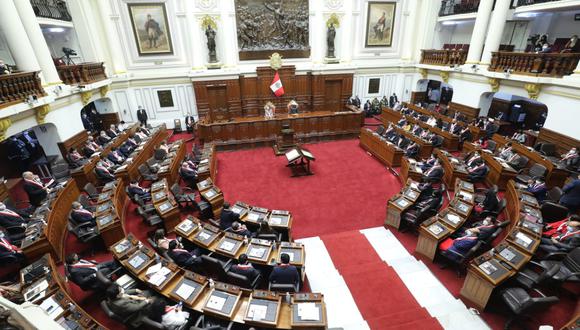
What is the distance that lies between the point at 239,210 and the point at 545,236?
7.17 metres

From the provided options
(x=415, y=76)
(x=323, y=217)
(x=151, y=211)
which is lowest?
(x=323, y=217)

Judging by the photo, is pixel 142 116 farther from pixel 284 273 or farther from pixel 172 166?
pixel 284 273

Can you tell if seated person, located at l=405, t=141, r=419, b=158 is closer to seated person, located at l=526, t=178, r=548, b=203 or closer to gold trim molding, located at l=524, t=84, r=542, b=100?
seated person, located at l=526, t=178, r=548, b=203

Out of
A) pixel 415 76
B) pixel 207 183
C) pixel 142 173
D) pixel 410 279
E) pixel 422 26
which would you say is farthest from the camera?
pixel 415 76

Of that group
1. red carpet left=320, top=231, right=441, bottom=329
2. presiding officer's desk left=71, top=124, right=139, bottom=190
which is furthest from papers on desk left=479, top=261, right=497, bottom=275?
presiding officer's desk left=71, top=124, right=139, bottom=190

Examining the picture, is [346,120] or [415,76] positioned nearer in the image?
[346,120]

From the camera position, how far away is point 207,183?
8734 millimetres

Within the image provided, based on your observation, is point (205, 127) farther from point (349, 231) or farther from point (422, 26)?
point (422, 26)

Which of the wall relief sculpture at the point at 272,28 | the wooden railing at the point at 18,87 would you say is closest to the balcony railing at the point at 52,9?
the wooden railing at the point at 18,87

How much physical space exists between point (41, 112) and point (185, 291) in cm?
894

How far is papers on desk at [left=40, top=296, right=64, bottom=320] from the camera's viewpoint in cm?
425

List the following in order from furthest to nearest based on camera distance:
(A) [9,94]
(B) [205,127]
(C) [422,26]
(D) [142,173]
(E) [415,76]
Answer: (E) [415,76] → (C) [422,26] → (B) [205,127] → (D) [142,173] → (A) [9,94]

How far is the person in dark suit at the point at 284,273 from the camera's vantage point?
5.02 metres

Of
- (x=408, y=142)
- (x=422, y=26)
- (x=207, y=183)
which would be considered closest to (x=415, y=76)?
(x=422, y=26)
